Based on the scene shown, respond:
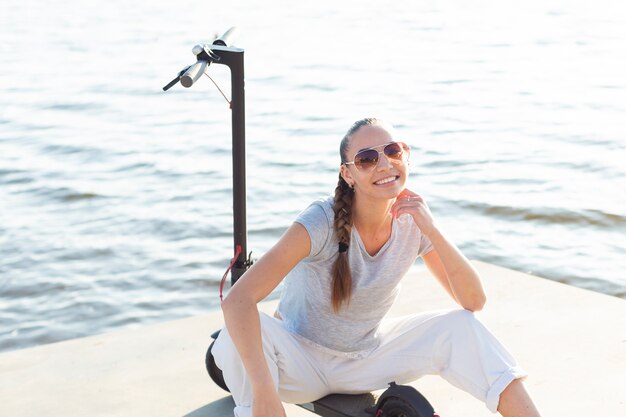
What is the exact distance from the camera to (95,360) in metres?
3.68

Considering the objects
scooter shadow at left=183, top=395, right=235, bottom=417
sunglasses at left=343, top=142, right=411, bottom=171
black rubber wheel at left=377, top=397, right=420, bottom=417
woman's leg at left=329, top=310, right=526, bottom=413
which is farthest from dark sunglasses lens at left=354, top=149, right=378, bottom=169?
scooter shadow at left=183, top=395, right=235, bottom=417

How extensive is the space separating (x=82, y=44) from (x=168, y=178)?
21.6 ft

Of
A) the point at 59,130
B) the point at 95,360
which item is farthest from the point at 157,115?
the point at 95,360

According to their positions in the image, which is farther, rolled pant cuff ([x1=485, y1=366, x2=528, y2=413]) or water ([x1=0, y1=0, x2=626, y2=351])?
water ([x1=0, y1=0, x2=626, y2=351])

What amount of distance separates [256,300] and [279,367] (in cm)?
24

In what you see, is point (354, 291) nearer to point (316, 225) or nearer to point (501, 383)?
point (316, 225)

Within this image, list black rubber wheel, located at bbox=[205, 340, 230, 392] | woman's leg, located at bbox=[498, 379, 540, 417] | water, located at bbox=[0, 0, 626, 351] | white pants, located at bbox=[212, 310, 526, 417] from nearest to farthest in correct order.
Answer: woman's leg, located at bbox=[498, 379, 540, 417]
white pants, located at bbox=[212, 310, 526, 417]
black rubber wheel, located at bbox=[205, 340, 230, 392]
water, located at bbox=[0, 0, 626, 351]

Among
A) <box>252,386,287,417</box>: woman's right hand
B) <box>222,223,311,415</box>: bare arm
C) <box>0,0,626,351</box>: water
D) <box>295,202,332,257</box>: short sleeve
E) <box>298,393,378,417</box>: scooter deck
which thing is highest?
<box>295,202,332,257</box>: short sleeve

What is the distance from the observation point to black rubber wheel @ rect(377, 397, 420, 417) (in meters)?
2.68

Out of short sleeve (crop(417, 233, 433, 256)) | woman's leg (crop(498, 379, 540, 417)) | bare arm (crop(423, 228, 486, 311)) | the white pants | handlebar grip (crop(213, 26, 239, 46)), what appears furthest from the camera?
handlebar grip (crop(213, 26, 239, 46))

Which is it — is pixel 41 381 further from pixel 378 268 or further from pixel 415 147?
pixel 415 147

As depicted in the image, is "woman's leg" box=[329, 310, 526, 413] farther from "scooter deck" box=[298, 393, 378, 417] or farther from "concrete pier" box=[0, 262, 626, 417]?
"concrete pier" box=[0, 262, 626, 417]

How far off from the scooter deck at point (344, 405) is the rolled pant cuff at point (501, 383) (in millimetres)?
349

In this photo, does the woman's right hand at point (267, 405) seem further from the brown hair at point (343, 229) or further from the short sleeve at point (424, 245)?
the short sleeve at point (424, 245)
